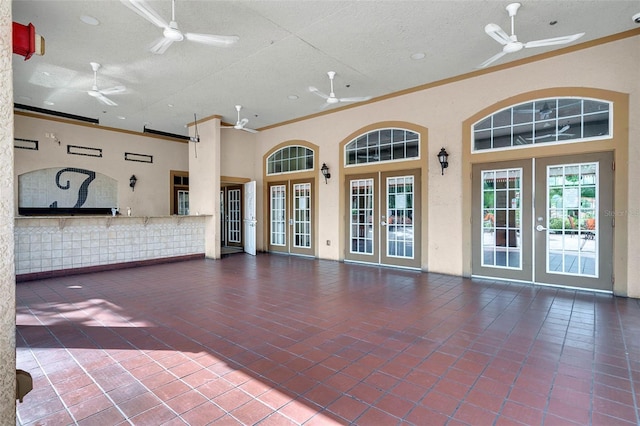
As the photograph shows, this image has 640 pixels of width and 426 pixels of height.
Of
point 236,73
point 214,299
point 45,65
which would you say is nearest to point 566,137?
point 236,73

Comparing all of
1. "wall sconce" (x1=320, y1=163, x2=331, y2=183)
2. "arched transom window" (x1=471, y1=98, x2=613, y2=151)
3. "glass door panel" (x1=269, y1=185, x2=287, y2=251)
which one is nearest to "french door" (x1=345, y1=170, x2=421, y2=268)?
"wall sconce" (x1=320, y1=163, x2=331, y2=183)

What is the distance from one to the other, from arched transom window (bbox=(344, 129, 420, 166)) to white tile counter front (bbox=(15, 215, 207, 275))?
4.06m

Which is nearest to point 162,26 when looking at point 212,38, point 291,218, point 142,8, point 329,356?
point 142,8

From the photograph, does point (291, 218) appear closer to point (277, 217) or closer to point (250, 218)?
point (277, 217)

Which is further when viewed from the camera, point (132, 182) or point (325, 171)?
point (132, 182)

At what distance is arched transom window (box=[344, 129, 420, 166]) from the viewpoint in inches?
256

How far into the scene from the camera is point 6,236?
42.6 inches

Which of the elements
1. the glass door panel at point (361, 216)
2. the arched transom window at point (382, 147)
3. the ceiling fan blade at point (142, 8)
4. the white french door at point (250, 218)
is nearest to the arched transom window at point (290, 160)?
the white french door at point (250, 218)

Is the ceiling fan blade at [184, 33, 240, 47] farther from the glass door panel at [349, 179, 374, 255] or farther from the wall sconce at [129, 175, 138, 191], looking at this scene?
the wall sconce at [129, 175, 138, 191]

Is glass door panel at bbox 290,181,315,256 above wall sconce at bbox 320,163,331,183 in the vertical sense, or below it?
below

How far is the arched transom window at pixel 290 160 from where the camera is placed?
327 inches

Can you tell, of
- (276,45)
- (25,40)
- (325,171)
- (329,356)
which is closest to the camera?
(25,40)

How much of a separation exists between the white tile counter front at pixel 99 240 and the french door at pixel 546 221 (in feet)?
20.7

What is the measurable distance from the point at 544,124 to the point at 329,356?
4861 mm
